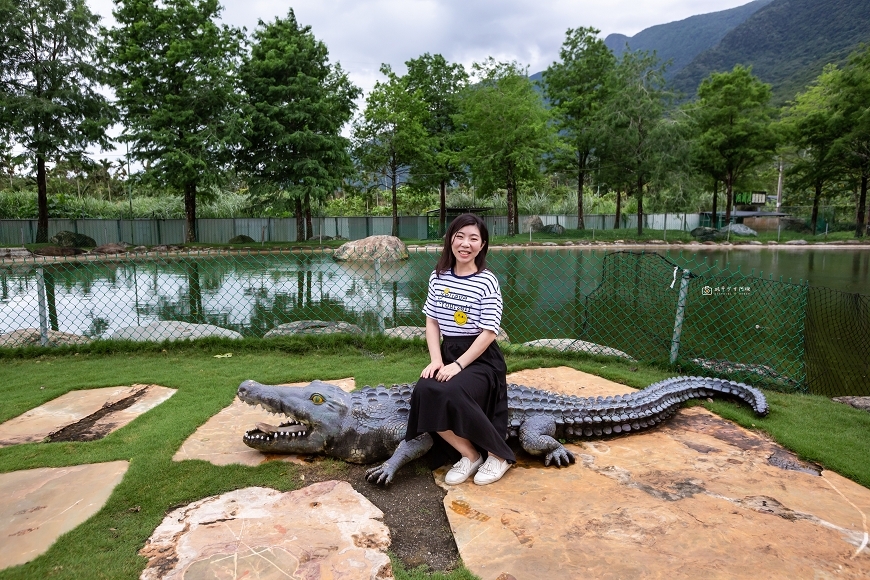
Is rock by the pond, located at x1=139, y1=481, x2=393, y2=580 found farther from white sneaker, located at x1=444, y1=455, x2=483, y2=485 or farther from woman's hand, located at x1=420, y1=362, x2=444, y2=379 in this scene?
woman's hand, located at x1=420, y1=362, x2=444, y2=379

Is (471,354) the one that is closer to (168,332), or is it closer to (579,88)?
(168,332)

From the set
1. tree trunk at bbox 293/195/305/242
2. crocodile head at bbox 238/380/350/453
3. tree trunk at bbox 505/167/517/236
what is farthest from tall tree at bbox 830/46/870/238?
crocodile head at bbox 238/380/350/453

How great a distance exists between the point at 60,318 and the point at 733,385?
28.6 ft

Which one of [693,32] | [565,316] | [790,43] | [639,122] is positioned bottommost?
[565,316]

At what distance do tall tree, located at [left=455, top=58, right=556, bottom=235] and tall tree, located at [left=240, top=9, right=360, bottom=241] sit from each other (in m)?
6.98

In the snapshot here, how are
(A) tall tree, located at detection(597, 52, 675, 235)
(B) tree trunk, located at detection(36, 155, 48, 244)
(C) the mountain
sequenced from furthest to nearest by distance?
(C) the mountain, (A) tall tree, located at detection(597, 52, 675, 235), (B) tree trunk, located at detection(36, 155, 48, 244)

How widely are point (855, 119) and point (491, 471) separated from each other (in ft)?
100

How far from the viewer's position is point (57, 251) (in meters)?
17.5

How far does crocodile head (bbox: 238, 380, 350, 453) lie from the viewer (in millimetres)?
2688

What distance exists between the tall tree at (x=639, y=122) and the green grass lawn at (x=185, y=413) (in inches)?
926

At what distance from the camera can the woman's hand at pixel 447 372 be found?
2520mm

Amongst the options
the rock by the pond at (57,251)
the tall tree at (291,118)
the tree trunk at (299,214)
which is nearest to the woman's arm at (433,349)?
the rock by the pond at (57,251)

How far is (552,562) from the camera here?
1852mm

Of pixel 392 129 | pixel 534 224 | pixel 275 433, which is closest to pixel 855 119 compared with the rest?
pixel 534 224
